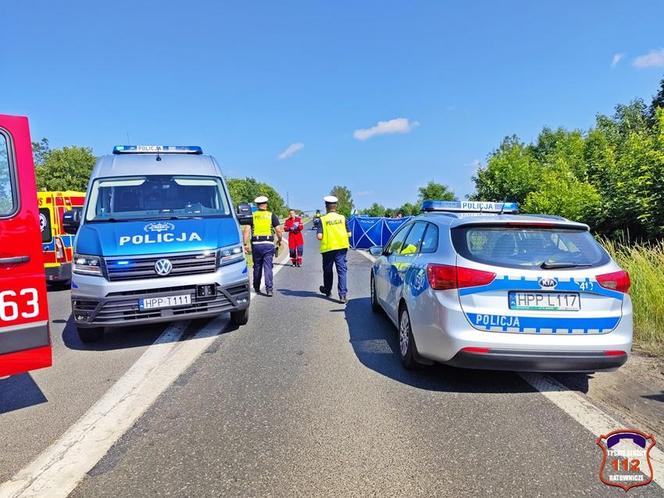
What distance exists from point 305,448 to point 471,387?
5.71ft

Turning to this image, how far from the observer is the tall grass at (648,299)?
16.4 ft

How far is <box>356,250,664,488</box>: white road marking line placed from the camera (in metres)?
2.85

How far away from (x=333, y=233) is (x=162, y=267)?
3.47 metres

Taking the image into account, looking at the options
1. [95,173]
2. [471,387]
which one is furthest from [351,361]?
[95,173]

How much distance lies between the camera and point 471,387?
159 inches

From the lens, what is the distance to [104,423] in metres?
3.41

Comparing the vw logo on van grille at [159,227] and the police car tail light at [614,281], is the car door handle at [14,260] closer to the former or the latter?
the vw logo on van grille at [159,227]

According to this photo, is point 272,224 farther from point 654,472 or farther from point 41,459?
point 654,472

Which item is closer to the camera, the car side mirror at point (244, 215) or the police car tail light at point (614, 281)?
the police car tail light at point (614, 281)

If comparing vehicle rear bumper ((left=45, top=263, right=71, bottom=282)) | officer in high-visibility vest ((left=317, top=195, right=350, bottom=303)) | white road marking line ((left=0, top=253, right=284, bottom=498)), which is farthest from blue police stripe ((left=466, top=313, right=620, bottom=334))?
vehicle rear bumper ((left=45, top=263, right=71, bottom=282))

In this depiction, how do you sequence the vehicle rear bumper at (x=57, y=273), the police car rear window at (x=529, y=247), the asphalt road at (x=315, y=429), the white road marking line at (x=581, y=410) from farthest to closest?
1. the vehicle rear bumper at (x=57, y=273)
2. the police car rear window at (x=529, y=247)
3. the white road marking line at (x=581, y=410)
4. the asphalt road at (x=315, y=429)

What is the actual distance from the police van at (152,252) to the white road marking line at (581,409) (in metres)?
3.40

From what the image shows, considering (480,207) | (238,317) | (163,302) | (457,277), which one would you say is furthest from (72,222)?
(480,207)

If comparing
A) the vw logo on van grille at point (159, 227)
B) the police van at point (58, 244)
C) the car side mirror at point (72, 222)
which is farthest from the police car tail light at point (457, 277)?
the police van at point (58, 244)
